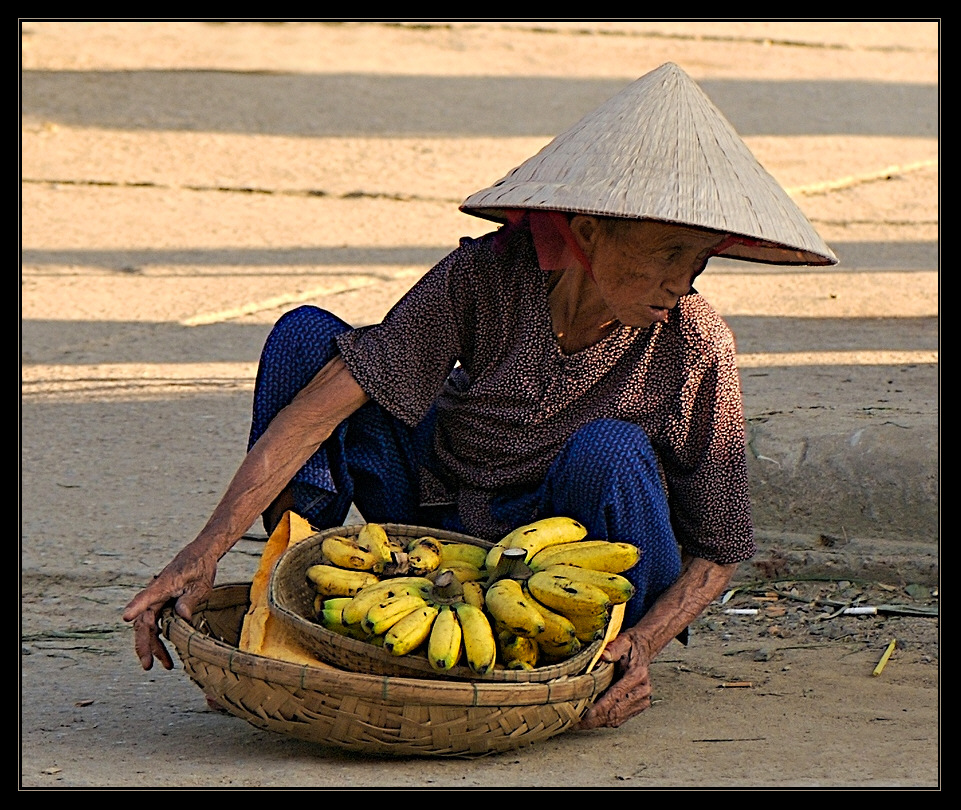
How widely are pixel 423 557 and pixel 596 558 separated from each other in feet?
1.16

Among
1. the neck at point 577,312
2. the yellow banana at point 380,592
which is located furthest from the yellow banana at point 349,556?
the neck at point 577,312

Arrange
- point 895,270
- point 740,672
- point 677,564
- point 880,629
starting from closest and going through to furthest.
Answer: point 677,564, point 740,672, point 880,629, point 895,270

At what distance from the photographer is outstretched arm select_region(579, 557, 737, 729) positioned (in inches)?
108

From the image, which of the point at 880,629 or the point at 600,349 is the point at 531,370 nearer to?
the point at 600,349

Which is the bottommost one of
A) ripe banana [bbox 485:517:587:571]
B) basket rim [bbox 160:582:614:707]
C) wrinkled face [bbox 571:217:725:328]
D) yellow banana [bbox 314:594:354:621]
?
basket rim [bbox 160:582:614:707]

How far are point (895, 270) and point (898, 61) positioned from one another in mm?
4962

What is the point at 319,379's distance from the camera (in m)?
2.97

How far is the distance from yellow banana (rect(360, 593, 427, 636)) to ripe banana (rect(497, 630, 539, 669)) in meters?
0.17

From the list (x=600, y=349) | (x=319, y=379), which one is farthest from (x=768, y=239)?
(x=319, y=379)

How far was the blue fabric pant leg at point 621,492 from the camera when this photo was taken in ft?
9.34

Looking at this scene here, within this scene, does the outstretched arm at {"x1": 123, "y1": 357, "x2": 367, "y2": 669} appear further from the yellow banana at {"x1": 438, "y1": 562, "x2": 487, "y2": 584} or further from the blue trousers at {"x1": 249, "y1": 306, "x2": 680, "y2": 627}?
the yellow banana at {"x1": 438, "y1": 562, "x2": 487, "y2": 584}

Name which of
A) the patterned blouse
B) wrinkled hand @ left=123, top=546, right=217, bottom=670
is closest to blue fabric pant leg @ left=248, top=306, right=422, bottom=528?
the patterned blouse

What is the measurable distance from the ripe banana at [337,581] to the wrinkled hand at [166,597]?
0.21 m

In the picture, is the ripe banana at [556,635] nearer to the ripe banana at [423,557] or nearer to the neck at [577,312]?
the ripe banana at [423,557]
